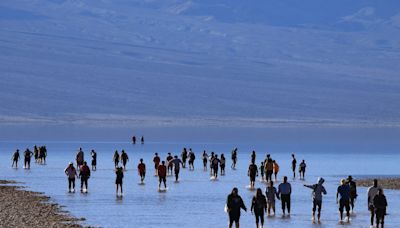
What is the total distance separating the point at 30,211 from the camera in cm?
2750

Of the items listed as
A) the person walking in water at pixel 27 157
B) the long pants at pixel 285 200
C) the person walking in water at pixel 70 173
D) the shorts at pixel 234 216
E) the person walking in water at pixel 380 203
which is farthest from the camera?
the person walking in water at pixel 27 157

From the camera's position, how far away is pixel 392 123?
14738 centimetres

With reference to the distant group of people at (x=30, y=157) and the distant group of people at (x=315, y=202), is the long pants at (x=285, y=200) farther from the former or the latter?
the distant group of people at (x=30, y=157)

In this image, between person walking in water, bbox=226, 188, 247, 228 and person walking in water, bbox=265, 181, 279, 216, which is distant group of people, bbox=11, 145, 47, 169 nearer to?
person walking in water, bbox=265, 181, 279, 216

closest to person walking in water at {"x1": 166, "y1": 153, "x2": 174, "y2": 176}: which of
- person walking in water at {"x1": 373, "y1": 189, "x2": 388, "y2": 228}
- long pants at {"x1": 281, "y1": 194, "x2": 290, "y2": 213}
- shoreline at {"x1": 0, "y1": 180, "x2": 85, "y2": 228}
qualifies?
shoreline at {"x1": 0, "y1": 180, "x2": 85, "y2": 228}

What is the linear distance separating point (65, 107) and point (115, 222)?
116m

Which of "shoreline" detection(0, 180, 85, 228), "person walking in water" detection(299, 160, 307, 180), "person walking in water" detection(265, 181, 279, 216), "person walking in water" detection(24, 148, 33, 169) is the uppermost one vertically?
"person walking in water" detection(24, 148, 33, 169)

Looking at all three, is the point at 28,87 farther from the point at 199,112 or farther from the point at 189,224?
the point at 189,224

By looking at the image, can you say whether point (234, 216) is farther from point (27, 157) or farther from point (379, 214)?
point (27, 157)

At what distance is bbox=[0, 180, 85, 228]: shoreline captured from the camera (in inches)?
968

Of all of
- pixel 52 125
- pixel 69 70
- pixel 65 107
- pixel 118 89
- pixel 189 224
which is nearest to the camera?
pixel 189 224

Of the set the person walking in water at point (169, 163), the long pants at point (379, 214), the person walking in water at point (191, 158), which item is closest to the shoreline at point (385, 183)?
the person walking in water at point (169, 163)

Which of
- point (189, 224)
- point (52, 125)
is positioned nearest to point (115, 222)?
point (189, 224)

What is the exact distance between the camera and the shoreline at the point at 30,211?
2460 cm
